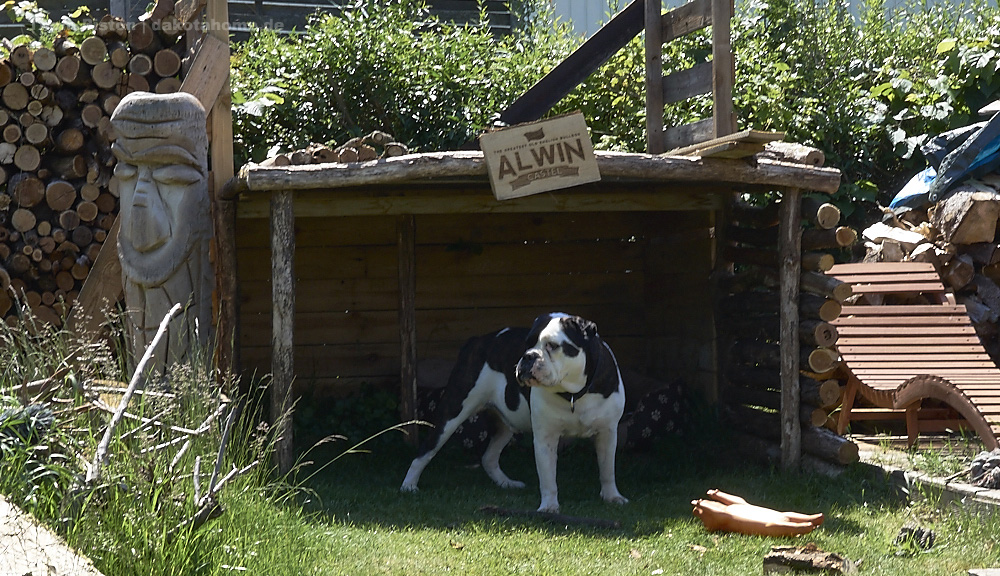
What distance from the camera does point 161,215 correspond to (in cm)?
627

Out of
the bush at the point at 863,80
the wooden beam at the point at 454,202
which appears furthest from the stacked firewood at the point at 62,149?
the bush at the point at 863,80

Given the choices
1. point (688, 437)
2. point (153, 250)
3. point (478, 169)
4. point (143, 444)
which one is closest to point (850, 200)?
point (688, 437)

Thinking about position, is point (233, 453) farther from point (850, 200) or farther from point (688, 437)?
point (850, 200)

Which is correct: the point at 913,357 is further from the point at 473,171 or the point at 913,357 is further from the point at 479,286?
the point at 473,171

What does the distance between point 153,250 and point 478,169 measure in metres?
1.99

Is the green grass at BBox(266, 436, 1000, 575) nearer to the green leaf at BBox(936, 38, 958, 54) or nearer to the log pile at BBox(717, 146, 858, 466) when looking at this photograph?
the log pile at BBox(717, 146, 858, 466)

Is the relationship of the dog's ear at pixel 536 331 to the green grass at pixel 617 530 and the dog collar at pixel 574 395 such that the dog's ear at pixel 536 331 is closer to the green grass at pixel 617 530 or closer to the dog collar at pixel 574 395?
the dog collar at pixel 574 395

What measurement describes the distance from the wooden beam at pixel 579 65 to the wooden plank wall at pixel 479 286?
1.59 meters

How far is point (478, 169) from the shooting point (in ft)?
20.3

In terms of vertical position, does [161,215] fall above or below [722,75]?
below

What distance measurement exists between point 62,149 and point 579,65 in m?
3.91

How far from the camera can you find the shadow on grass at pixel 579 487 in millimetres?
5742

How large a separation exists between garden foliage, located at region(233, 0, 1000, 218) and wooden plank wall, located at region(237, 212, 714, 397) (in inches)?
43.0

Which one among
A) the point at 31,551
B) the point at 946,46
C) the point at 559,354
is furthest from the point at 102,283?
the point at 946,46
